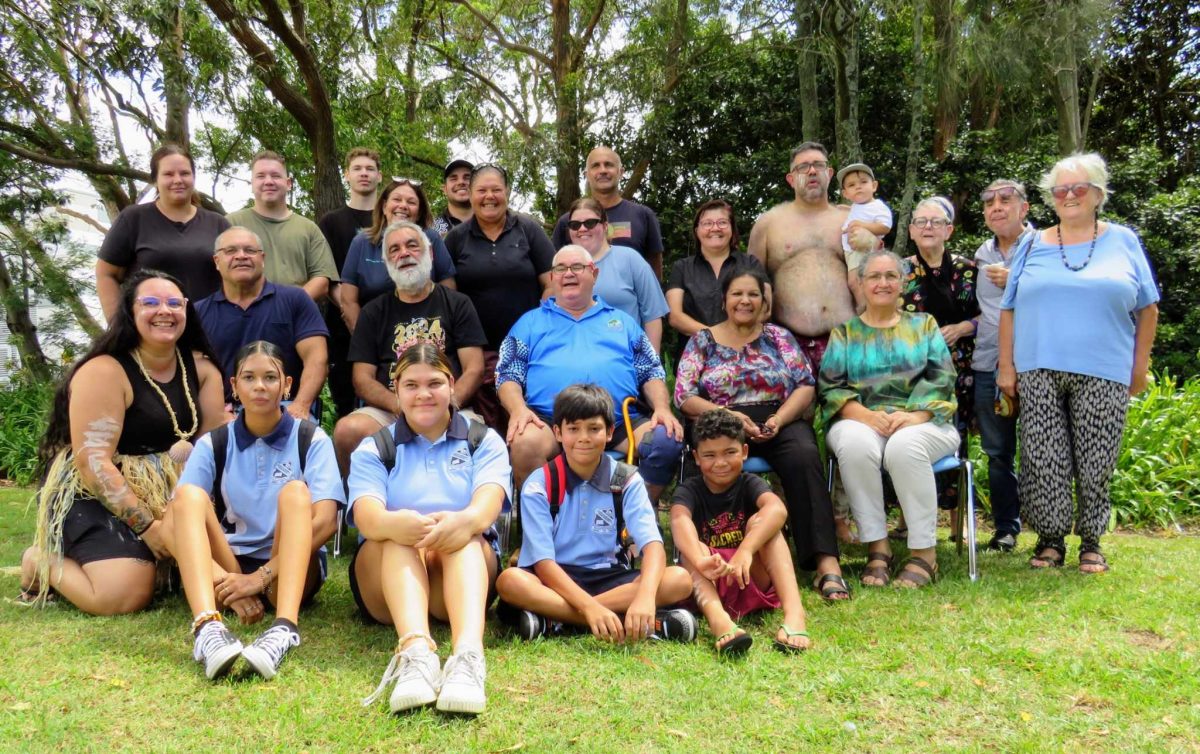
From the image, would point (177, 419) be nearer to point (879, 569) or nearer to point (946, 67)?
point (879, 569)

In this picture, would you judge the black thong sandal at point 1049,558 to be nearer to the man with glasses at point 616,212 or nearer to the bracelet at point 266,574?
the man with glasses at point 616,212

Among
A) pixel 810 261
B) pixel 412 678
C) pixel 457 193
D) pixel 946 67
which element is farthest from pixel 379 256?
pixel 946 67

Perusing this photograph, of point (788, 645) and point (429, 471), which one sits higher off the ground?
point (429, 471)

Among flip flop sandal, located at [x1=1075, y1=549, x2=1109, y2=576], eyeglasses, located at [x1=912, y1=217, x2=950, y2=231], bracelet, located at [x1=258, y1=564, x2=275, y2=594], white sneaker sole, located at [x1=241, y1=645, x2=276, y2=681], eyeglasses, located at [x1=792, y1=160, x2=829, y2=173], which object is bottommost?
flip flop sandal, located at [x1=1075, y1=549, x2=1109, y2=576]

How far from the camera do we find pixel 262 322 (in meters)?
4.75

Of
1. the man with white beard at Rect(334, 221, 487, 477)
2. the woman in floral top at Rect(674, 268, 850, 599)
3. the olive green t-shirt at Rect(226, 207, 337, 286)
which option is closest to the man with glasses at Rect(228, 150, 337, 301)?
the olive green t-shirt at Rect(226, 207, 337, 286)

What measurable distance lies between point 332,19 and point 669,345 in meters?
6.43

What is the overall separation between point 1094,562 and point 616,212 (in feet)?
11.7

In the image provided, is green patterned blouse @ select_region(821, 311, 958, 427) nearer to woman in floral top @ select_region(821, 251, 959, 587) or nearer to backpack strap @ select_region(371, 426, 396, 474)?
woman in floral top @ select_region(821, 251, 959, 587)

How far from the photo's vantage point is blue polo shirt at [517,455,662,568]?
12.0 ft

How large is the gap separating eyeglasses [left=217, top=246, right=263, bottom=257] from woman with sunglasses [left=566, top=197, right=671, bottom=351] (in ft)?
5.97

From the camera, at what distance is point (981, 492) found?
640 cm

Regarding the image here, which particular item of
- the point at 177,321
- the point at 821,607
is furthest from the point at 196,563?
the point at 821,607

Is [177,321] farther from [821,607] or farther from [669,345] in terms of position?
[669,345]
